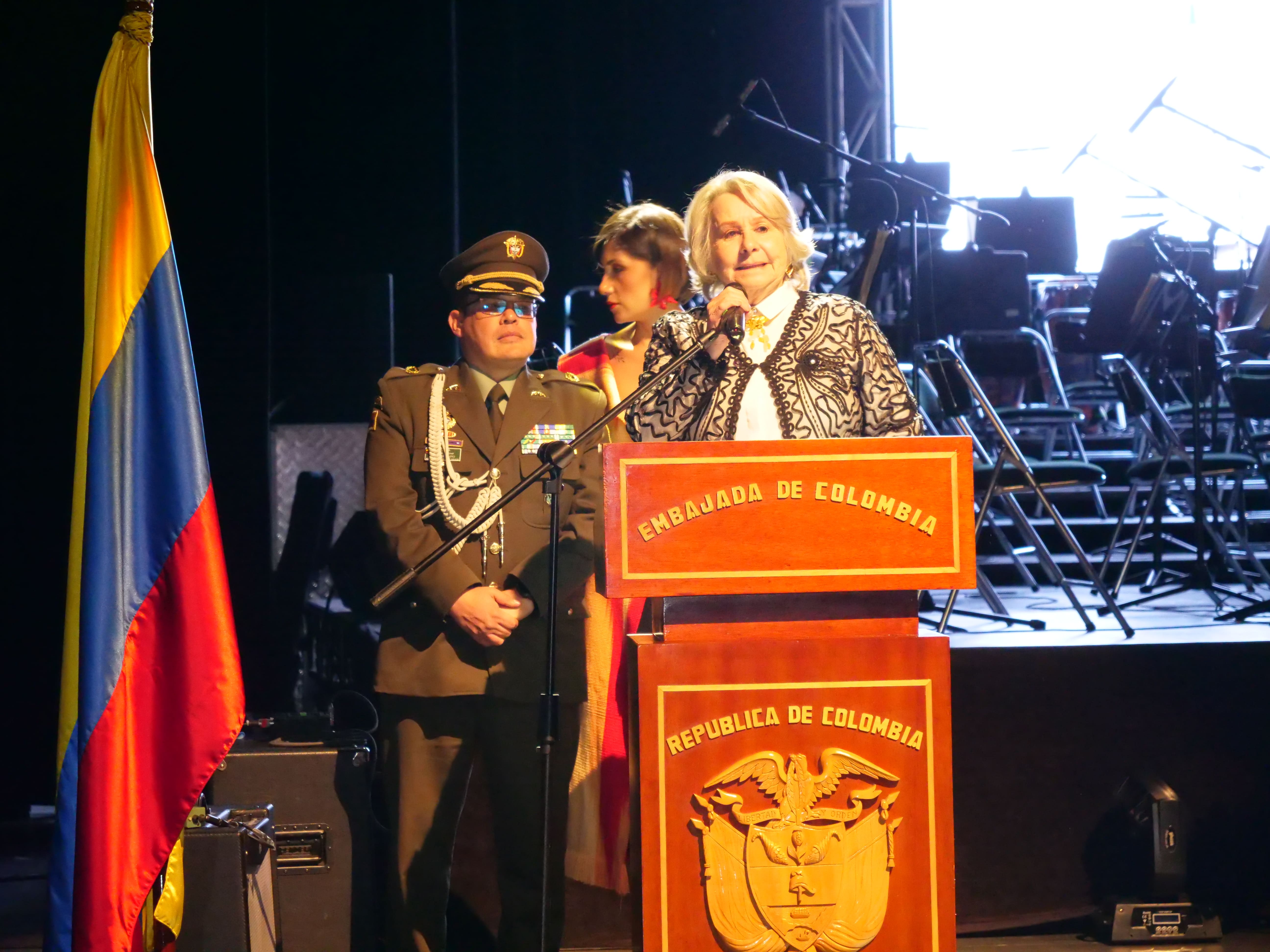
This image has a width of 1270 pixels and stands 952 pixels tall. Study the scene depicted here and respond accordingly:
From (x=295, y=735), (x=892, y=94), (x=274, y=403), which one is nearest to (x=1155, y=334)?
(x=274, y=403)

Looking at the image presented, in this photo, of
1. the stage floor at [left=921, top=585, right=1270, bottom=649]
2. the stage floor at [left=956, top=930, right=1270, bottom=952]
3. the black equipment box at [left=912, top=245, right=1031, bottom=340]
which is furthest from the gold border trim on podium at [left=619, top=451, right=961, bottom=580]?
the black equipment box at [left=912, top=245, right=1031, bottom=340]

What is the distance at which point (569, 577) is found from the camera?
282 cm

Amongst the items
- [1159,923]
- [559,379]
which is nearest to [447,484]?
[559,379]

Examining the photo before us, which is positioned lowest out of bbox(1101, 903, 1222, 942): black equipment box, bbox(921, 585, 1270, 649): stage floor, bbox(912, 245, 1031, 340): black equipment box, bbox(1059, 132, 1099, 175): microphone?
bbox(1101, 903, 1222, 942): black equipment box

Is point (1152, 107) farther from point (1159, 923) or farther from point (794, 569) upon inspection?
point (794, 569)

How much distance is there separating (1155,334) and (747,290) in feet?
11.6

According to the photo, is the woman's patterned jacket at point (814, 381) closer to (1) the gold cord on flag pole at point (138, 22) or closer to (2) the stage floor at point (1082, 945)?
(1) the gold cord on flag pole at point (138, 22)

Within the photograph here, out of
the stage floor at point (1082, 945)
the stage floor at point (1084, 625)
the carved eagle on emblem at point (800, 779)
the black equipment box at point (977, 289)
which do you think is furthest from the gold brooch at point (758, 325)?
the black equipment box at point (977, 289)

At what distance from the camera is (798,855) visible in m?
2.08

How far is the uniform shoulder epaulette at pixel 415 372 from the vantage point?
2.92 meters

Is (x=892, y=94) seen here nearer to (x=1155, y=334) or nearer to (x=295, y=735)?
(x=1155, y=334)

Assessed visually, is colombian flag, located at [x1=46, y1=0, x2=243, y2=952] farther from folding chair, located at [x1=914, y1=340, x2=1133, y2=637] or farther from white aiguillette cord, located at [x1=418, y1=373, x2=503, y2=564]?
folding chair, located at [x1=914, y1=340, x2=1133, y2=637]

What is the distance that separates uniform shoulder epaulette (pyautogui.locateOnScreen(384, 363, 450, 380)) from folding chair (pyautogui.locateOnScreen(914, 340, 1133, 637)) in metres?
2.18

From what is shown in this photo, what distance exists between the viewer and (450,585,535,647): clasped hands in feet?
8.76
